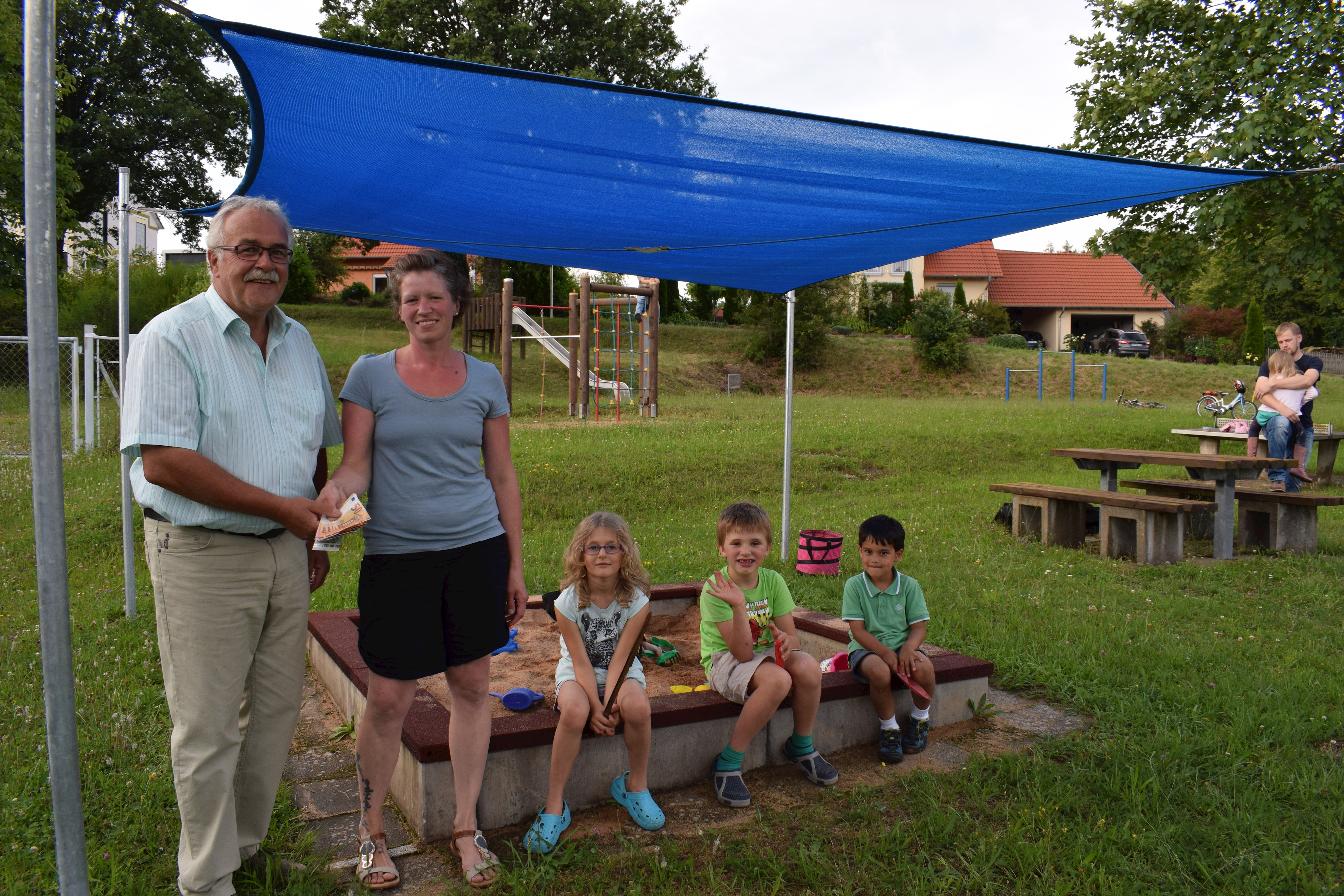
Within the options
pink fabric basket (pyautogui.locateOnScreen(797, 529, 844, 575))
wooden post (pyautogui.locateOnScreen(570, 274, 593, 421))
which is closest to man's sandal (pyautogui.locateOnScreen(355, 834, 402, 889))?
pink fabric basket (pyautogui.locateOnScreen(797, 529, 844, 575))

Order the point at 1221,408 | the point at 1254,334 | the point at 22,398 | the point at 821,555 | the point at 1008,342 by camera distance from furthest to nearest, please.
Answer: the point at 1254,334
the point at 1008,342
the point at 1221,408
the point at 22,398
the point at 821,555

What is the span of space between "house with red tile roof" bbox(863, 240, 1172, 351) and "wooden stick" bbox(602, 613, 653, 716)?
41.0m

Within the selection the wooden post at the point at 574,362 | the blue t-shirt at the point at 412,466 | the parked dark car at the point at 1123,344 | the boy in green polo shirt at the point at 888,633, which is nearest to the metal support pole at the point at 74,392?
the wooden post at the point at 574,362

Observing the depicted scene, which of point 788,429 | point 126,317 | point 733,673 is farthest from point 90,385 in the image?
point 733,673

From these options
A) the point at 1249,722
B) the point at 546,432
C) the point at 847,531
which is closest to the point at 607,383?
the point at 546,432

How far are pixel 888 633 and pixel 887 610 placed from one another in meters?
0.09

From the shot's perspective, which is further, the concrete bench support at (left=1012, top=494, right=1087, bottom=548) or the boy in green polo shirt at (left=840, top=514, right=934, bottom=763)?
the concrete bench support at (left=1012, top=494, right=1087, bottom=548)

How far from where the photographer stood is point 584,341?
1549 centimetres

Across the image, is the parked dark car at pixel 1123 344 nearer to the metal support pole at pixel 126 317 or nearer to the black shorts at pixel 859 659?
the black shorts at pixel 859 659

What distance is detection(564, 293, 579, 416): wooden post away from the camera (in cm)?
1609

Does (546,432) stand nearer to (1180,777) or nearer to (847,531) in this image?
(847,531)

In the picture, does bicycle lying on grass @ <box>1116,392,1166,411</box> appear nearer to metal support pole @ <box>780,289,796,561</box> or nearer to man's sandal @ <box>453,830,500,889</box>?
metal support pole @ <box>780,289,796,561</box>

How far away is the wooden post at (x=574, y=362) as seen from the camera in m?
16.1

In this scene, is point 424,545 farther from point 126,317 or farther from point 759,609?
point 126,317
